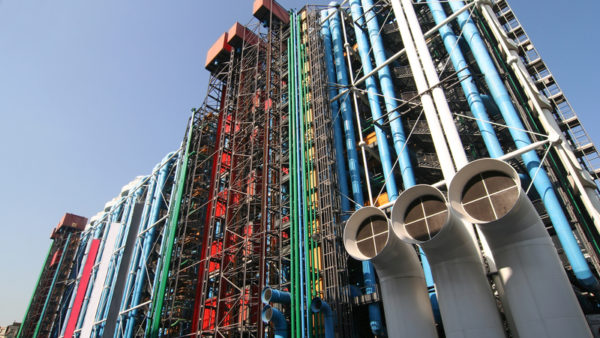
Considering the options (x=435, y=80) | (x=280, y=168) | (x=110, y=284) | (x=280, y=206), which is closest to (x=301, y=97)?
(x=280, y=168)

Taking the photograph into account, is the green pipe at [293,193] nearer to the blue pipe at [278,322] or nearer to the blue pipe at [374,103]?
the blue pipe at [278,322]

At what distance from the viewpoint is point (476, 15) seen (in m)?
24.1

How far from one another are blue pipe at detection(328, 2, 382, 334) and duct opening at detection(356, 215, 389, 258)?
16.6 ft

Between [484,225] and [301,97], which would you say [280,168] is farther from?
[484,225]

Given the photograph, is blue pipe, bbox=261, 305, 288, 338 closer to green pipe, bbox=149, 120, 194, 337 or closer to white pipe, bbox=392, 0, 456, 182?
white pipe, bbox=392, 0, 456, 182

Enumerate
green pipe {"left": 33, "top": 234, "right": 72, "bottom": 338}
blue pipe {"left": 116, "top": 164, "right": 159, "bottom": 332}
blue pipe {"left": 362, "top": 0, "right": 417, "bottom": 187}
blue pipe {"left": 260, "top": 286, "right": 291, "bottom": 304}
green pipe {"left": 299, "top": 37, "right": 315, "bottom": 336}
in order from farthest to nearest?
green pipe {"left": 33, "top": 234, "right": 72, "bottom": 338} → blue pipe {"left": 116, "top": 164, "right": 159, "bottom": 332} → blue pipe {"left": 362, "top": 0, "right": 417, "bottom": 187} → green pipe {"left": 299, "top": 37, "right": 315, "bottom": 336} → blue pipe {"left": 260, "top": 286, "right": 291, "bottom": 304}

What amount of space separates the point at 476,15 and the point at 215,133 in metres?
23.4

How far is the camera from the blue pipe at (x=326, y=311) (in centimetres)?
1655

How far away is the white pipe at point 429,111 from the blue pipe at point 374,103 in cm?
274

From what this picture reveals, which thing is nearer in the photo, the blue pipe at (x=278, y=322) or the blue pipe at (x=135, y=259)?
the blue pipe at (x=278, y=322)

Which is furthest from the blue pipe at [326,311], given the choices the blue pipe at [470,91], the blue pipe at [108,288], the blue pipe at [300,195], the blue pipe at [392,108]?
the blue pipe at [108,288]

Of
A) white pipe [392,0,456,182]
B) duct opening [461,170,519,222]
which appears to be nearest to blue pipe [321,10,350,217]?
white pipe [392,0,456,182]

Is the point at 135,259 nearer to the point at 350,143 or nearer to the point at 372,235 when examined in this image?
the point at 350,143

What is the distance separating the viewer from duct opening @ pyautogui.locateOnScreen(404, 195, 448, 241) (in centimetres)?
1262
